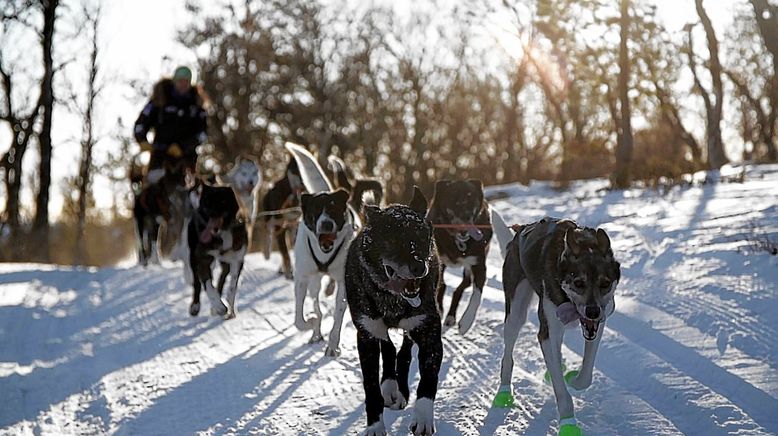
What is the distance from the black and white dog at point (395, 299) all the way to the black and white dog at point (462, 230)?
7.39 ft

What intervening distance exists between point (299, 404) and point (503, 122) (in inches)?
1308

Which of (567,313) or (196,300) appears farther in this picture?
(196,300)

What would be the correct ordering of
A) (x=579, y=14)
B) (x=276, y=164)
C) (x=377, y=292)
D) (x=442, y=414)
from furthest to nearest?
(x=276, y=164) → (x=579, y=14) → (x=442, y=414) → (x=377, y=292)

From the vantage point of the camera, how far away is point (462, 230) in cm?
648

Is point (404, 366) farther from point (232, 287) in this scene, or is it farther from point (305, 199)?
point (232, 287)

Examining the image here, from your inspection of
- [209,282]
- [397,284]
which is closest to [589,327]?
[397,284]

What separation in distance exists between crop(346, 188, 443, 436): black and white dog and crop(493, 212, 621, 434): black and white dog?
0.56 metres

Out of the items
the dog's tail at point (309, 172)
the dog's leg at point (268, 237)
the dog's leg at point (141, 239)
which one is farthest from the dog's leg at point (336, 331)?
the dog's leg at point (141, 239)

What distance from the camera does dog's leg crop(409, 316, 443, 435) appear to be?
13.0 ft

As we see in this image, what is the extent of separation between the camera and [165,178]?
1076cm

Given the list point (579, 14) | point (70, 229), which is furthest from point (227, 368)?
point (70, 229)

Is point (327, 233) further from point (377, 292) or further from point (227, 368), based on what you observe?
point (377, 292)

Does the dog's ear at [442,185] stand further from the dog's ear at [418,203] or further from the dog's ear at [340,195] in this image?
the dog's ear at [418,203]

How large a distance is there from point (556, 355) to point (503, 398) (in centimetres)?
60
